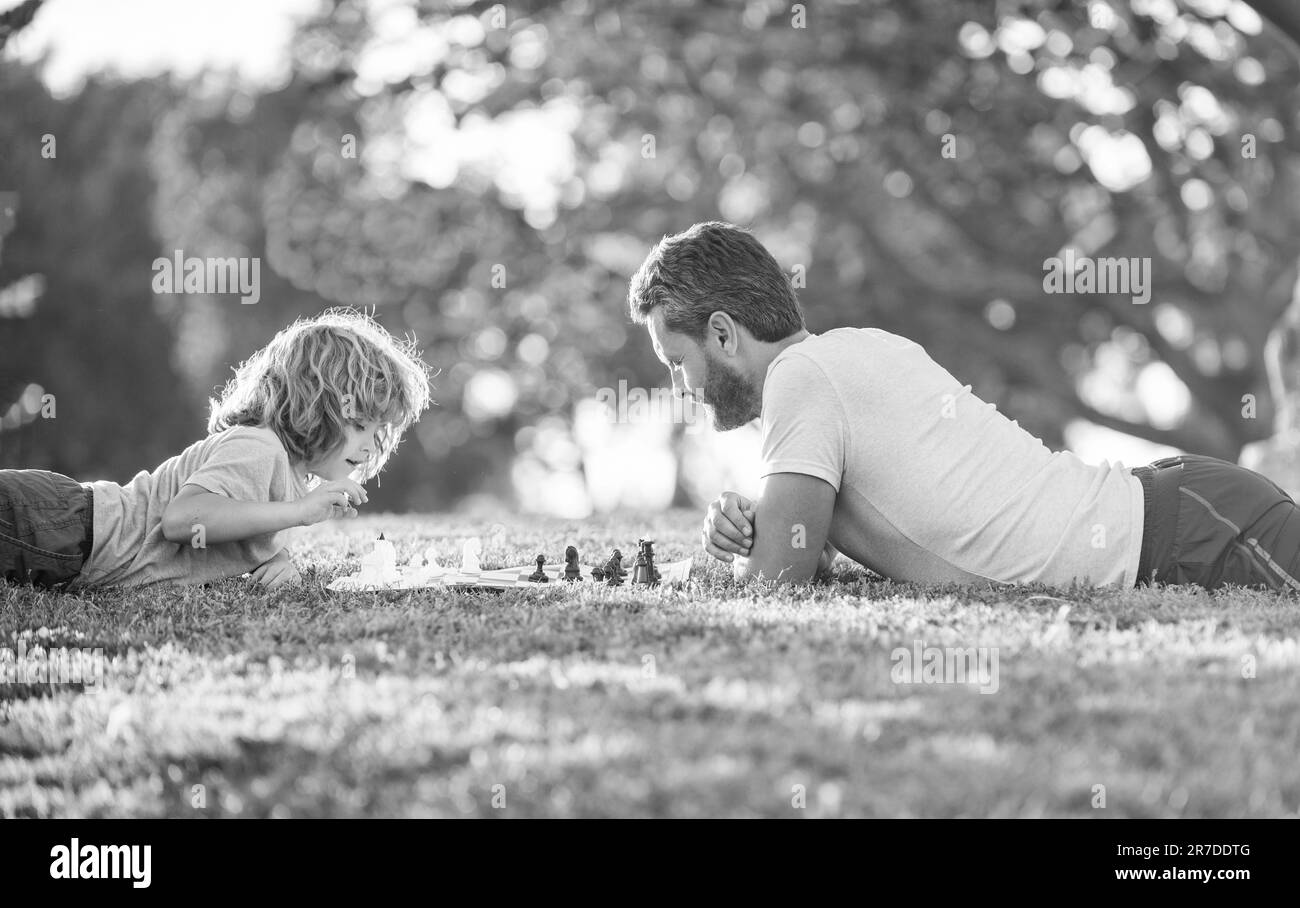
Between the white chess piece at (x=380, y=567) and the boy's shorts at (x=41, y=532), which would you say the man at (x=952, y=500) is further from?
Result: the boy's shorts at (x=41, y=532)

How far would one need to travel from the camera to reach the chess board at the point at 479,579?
4.78 meters

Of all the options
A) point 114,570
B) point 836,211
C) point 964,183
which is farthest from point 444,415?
point 114,570

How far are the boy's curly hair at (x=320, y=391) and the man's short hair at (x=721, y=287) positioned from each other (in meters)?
1.08

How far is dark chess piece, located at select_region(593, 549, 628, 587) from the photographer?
5.00 meters

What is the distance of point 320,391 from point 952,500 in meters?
2.34

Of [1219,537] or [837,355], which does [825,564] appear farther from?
[1219,537]

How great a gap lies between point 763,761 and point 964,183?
14904 millimetres

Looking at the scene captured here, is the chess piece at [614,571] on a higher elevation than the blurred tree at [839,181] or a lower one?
lower

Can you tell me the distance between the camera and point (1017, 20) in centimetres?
1371

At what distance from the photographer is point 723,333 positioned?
487 centimetres
